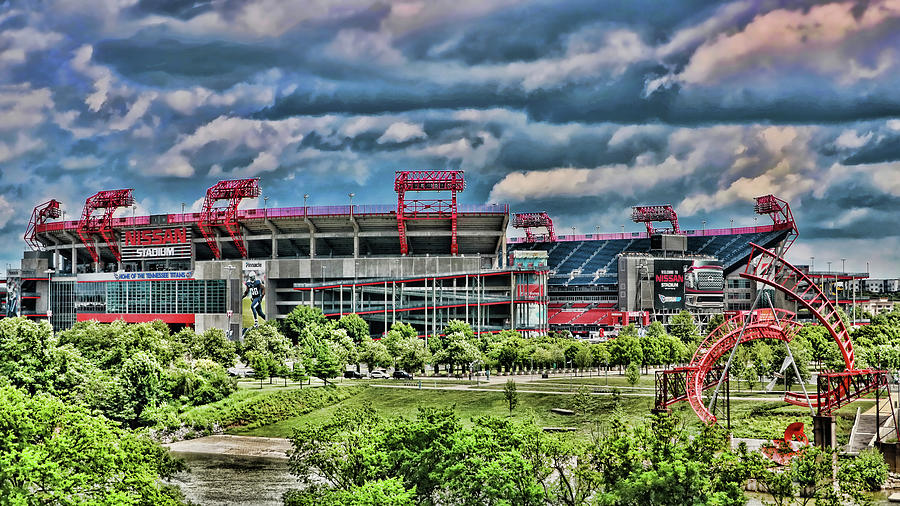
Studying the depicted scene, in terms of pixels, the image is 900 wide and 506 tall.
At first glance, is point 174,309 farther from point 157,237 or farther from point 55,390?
point 55,390

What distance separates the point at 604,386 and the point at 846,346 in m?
33.9

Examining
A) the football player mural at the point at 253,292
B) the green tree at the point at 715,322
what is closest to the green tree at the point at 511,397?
the green tree at the point at 715,322

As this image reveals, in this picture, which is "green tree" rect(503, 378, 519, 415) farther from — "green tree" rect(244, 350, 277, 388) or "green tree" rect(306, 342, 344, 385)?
Result: "green tree" rect(244, 350, 277, 388)

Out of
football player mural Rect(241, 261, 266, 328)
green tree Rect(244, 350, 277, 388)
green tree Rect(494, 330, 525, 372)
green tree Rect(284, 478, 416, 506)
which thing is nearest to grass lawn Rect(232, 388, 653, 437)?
green tree Rect(244, 350, 277, 388)

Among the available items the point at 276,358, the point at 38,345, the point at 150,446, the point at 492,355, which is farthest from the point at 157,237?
the point at 150,446

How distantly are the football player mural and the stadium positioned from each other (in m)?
0.22

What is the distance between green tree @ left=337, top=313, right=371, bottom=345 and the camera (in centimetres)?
14425

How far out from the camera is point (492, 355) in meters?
116

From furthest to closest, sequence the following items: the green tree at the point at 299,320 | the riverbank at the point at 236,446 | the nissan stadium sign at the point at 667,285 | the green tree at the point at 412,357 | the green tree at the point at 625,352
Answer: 1. the nissan stadium sign at the point at 667,285
2. the green tree at the point at 299,320
3. the green tree at the point at 625,352
4. the green tree at the point at 412,357
5. the riverbank at the point at 236,446

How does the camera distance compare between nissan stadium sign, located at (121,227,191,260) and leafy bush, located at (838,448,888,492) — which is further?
nissan stadium sign, located at (121,227,191,260)

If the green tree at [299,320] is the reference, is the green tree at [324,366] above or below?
below

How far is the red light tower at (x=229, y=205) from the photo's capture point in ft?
582

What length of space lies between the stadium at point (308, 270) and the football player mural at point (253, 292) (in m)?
0.22

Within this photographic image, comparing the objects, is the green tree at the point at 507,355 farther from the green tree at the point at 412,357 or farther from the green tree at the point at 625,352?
the green tree at the point at 625,352
